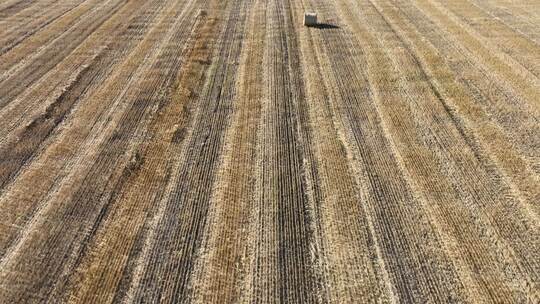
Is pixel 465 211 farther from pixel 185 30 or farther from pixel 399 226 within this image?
pixel 185 30

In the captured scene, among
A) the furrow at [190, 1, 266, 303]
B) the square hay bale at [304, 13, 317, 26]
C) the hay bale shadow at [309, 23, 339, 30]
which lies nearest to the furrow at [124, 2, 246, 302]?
the furrow at [190, 1, 266, 303]

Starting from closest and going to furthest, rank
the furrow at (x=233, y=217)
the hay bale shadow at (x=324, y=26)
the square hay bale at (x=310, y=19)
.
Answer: the furrow at (x=233, y=217) < the square hay bale at (x=310, y=19) < the hay bale shadow at (x=324, y=26)

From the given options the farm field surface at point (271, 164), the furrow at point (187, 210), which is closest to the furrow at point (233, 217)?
the farm field surface at point (271, 164)

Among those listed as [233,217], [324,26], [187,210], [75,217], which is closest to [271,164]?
[233,217]

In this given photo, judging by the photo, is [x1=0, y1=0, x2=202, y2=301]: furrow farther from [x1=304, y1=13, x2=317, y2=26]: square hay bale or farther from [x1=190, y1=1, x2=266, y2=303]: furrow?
[x1=304, y1=13, x2=317, y2=26]: square hay bale

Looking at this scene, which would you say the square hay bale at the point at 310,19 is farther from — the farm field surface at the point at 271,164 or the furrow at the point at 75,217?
the furrow at the point at 75,217

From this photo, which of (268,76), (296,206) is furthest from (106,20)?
(296,206)
